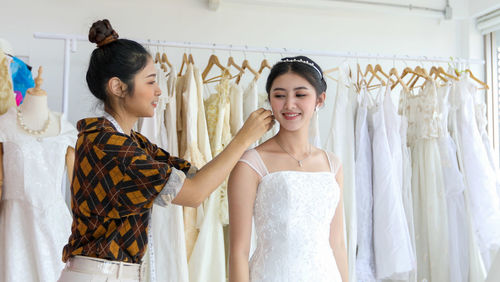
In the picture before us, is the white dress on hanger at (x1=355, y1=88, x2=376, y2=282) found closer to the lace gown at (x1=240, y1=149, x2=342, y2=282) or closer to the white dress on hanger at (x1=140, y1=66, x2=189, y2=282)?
the white dress on hanger at (x1=140, y1=66, x2=189, y2=282)

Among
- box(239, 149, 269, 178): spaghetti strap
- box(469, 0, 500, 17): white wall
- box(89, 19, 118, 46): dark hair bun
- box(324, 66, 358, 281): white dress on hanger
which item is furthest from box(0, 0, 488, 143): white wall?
box(239, 149, 269, 178): spaghetti strap

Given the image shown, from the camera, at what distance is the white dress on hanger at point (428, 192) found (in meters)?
2.75

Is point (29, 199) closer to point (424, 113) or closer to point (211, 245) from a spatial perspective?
point (211, 245)

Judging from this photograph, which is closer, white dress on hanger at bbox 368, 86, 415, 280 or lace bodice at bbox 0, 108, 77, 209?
lace bodice at bbox 0, 108, 77, 209

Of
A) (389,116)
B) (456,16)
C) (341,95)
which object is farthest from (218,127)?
(456,16)

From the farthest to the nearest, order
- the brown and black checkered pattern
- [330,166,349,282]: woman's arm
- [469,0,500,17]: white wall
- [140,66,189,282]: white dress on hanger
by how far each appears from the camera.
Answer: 1. [469,0,500,17]: white wall
2. [140,66,189,282]: white dress on hanger
3. [330,166,349,282]: woman's arm
4. the brown and black checkered pattern

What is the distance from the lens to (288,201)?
5.19ft

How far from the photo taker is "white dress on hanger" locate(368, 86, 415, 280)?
2572 millimetres

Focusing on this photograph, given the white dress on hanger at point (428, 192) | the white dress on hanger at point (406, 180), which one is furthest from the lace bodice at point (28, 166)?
the white dress on hanger at point (428, 192)

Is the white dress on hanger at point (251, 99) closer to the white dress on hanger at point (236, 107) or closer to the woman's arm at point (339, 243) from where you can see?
the white dress on hanger at point (236, 107)

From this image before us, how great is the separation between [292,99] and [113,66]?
0.57 meters

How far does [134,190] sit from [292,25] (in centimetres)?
240

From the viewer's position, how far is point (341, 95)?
276cm

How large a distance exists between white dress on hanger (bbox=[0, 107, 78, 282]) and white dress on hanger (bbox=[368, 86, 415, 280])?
161cm
